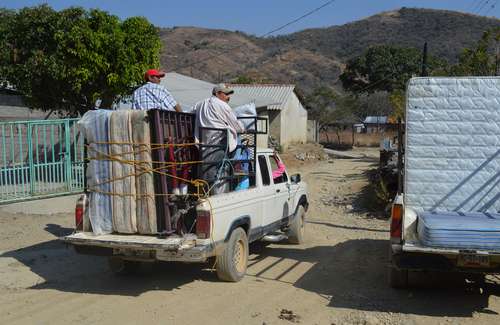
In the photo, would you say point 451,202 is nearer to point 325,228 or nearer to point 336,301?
point 336,301

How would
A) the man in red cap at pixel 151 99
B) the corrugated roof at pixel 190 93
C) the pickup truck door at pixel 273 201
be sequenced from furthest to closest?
the corrugated roof at pixel 190 93
the pickup truck door at pixel 273 201
the man in red cap at pixel 151 99

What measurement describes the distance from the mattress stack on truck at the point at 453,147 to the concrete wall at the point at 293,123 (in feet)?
77.2

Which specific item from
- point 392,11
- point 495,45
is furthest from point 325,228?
point 392,11

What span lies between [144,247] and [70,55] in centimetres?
807

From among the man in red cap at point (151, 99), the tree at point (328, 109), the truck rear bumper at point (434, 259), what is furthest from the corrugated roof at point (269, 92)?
the truck rear bumper at point (434, 259)

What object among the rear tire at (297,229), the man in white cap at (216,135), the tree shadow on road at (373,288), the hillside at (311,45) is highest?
the hillside at (311,45)

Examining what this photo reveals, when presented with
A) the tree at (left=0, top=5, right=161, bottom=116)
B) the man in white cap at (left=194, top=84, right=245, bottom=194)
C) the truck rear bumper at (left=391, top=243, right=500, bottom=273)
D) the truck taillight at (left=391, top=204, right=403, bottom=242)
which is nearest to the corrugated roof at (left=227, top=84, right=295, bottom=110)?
the tree at (left=0, top=5, right=161, bottom=116)

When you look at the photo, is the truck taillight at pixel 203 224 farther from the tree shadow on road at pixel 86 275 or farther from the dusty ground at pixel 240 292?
the tree shadow on road at pixel 86 275

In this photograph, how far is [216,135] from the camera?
7148 millimetres

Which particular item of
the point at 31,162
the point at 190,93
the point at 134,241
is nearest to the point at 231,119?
the point at 134,241

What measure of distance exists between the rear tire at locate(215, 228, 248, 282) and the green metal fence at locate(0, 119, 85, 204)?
5.25m

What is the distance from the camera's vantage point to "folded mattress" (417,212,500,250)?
5766mm

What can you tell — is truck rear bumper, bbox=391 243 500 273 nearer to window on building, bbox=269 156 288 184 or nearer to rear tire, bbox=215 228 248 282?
rear tire, bbox=215 228 248 282

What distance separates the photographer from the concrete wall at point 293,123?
Result: 31.0m
